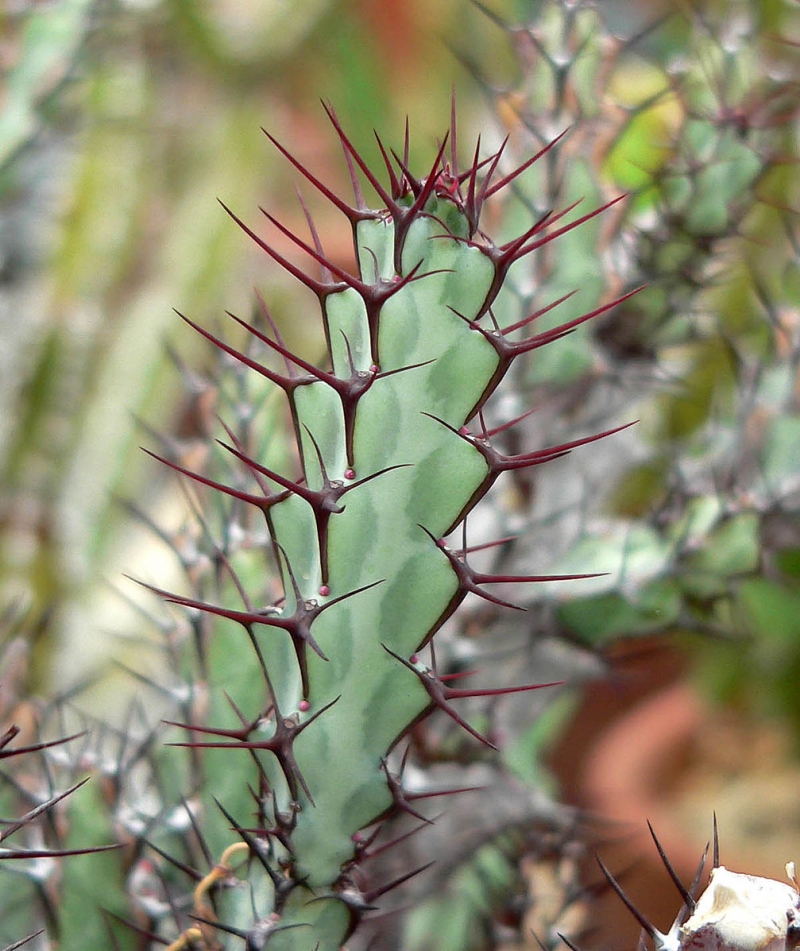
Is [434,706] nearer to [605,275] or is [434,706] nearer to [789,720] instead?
[605,275]

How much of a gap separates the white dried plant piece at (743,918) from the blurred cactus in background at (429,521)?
0.55 feet

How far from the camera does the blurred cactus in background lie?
592 millimetres

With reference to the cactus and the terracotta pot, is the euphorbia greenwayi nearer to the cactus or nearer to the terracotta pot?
the cactus

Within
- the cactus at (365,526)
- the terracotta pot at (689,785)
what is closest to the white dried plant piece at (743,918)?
the cactus at (365,526)

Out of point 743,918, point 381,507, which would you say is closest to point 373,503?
point 381,507

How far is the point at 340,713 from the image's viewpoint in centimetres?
61

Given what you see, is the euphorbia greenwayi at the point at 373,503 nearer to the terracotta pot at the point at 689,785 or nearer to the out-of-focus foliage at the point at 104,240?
the out-of-focus foliage at the point at 104,240

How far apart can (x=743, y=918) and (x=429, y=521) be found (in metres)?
0.26

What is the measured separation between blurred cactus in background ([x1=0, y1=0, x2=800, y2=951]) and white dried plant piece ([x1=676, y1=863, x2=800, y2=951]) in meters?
0.17

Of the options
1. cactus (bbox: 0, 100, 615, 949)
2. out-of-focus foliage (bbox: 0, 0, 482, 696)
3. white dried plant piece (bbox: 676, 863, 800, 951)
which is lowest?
white dried plant piece (bbox: 676, 863, 800, 951)

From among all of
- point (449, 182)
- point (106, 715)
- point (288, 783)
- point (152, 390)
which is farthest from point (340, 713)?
point (152, 390)

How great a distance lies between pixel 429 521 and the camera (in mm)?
591

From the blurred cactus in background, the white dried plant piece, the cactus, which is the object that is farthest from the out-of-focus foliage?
the white dried plant piece

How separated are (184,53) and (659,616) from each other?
117 inches
